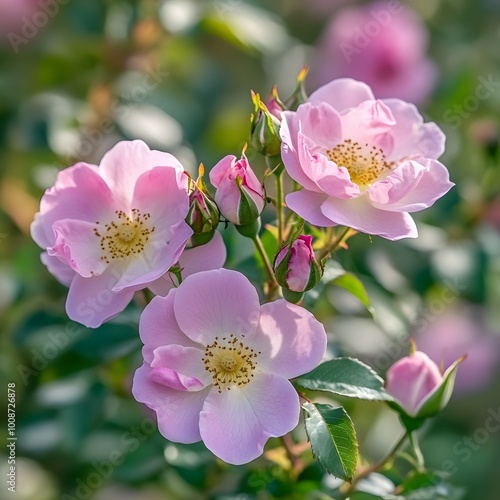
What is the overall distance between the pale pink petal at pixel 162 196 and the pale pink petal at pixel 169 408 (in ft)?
0.73

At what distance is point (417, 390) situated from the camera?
1.24m

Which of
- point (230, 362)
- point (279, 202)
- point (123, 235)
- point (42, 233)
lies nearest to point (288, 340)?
point (230, 362)

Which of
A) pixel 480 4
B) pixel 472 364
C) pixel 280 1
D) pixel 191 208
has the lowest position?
pixel 472 364

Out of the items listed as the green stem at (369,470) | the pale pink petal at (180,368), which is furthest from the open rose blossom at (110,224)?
the green stem at (369,470)

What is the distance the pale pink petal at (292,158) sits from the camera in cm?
→ 112

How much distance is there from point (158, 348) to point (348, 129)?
0.46 meters

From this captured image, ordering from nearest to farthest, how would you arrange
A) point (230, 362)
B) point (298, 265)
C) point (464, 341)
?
1. point (298, 265)
2. point (230, 362)
3. point (464, 341)

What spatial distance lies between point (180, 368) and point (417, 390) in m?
0.36

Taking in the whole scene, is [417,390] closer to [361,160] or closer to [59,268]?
[361,160]

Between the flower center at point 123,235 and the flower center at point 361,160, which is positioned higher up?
the flower center at point 361,160

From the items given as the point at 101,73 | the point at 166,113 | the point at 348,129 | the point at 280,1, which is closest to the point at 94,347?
the point at 348,129

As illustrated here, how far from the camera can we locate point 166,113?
2.29m

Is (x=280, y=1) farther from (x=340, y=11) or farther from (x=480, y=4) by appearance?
(x=480, y=4)

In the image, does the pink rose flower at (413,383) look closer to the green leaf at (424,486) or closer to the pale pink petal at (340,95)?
the green leaf at (424,486)
